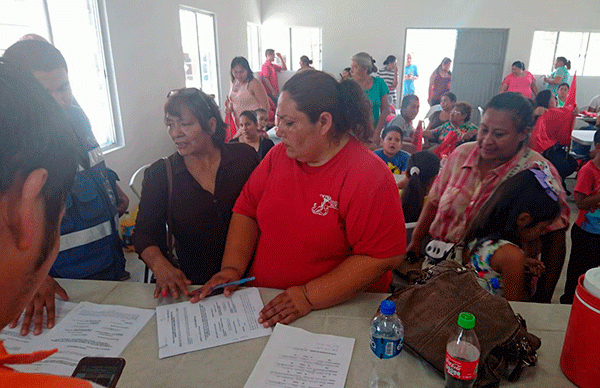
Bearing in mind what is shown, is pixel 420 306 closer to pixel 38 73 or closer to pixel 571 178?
pixel 38 73

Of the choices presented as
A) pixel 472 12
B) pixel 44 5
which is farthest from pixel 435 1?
pixel 44 5

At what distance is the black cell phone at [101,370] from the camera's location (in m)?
0.84

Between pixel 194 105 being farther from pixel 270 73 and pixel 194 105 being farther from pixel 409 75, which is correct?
pixel 409 75

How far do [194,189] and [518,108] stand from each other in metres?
1.35

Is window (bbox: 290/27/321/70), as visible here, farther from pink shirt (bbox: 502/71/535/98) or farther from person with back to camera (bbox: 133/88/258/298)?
person with back to camera (bbox: 133/88/258/298)

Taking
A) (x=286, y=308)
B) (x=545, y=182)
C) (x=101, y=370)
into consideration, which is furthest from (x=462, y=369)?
(x=545, y=182)

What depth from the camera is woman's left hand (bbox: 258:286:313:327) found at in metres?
1.17

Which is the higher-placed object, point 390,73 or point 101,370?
point 390,73

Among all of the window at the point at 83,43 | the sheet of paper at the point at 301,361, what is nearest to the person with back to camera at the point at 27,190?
the sheet of paper at the point at 301,361

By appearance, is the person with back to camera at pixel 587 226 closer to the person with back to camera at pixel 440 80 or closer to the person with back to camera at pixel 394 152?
the person with back to camera at pixel 394 152

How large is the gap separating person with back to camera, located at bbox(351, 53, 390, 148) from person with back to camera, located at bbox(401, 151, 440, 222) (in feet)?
4.64

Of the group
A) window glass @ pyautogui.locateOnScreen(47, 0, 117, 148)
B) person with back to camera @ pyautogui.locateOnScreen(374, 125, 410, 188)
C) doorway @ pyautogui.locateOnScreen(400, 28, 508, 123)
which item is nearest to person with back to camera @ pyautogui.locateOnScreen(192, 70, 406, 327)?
person with back to camera @ pyautogui.locateOnScreen(374, 125, 410, 188)

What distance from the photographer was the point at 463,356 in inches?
35.4

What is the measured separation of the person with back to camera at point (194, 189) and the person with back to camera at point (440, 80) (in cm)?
691
